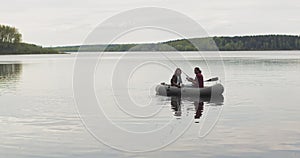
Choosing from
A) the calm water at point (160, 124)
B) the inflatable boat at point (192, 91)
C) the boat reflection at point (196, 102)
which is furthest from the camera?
the inflatable boat at point (192, 91)

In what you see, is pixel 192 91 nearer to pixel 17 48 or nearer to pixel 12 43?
pixel 12 43

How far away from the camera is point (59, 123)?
66.0 ft

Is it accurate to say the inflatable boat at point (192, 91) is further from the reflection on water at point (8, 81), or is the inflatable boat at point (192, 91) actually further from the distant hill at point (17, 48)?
the distant hill at point (17, 48)

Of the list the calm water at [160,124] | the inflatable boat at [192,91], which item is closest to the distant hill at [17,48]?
the calm water at [160,124]

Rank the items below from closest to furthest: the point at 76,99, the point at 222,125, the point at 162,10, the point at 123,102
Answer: the point at 162,10 → the point at 222,125 → the point at 123,102 → the point at 76,99

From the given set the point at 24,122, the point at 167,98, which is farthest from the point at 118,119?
the point at 167,98

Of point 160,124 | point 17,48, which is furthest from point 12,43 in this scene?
point 160,124

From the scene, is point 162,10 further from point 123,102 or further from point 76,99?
point 76,99

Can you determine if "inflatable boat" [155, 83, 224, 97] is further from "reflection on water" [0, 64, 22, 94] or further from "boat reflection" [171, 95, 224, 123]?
"reflection on water" [0, 64, 22, 94]

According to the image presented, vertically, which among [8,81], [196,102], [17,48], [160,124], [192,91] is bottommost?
[160,124]

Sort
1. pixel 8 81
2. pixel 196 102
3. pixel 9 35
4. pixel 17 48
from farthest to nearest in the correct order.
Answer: pixel 17 48
pixel 9 35
pixel 8 81
pixel 196 102

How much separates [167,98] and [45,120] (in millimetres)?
9957

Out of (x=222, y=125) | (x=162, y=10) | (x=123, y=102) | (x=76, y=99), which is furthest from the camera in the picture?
(x=76, y=99)

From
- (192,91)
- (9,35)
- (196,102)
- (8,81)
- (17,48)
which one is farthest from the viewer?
(17,48)
